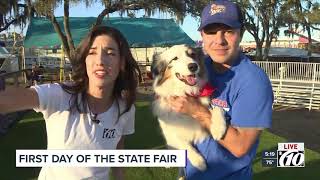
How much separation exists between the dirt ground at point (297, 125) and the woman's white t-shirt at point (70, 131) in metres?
6.20

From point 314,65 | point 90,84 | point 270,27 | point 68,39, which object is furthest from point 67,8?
point 270,27

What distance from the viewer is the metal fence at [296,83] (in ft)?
52.1

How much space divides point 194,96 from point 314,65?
1409 cm

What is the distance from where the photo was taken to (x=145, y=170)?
668 cm

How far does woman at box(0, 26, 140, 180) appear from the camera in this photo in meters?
2.43

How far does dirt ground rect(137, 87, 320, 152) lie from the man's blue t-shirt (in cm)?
631

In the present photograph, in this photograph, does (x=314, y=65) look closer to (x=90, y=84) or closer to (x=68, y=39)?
(x=68, y=39)

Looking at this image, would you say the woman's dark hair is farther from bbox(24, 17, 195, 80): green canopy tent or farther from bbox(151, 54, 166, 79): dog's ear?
bbox(24, 17, 195, 80): green canopy tent

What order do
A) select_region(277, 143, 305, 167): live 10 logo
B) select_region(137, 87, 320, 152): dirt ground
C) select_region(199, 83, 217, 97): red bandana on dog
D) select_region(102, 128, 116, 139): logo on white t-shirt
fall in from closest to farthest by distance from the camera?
select_region(199, 83, 217, 97): red bandana on dog < select_region(102, 128, 116, 139): logo on white t-shirt < select_region(277, 143, 305, 167): live 10 logo < select_region(137, 87, 320, 152): dirt ground

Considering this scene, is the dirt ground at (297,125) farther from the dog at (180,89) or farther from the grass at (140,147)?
the dog at (180,89)

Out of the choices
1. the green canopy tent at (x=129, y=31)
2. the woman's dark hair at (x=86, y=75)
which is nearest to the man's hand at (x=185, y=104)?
the woman's dark hair at (x=86, y=75)

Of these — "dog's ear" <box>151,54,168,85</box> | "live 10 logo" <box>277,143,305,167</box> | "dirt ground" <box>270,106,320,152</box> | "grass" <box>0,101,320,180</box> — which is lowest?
"dirt ground" <box>270,106,320,152</box>

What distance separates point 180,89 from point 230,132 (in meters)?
0.46

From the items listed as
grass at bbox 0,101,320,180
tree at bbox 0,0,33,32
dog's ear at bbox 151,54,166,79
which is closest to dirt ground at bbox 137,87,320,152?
grass at bbox 0,101,320,180
